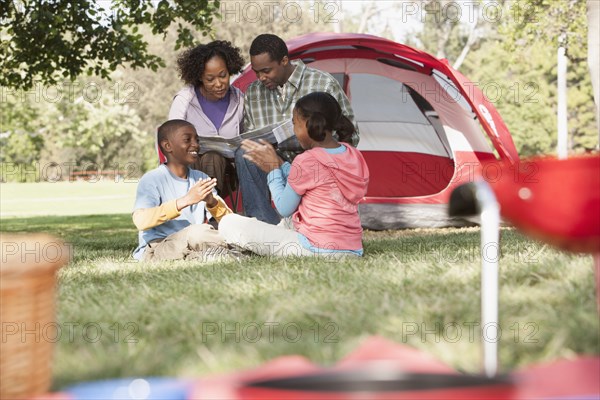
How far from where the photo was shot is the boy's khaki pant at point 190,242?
3975 mm

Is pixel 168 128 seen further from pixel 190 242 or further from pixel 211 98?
pixel 211 98

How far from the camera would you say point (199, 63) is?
4699 millimetres

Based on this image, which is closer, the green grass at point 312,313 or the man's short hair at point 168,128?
the green grass at point 312,313

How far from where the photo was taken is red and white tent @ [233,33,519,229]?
6.26 metres

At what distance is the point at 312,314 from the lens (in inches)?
82.7

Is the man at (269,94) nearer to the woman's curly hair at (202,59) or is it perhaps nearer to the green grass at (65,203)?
the woman's curly hair at (202,59)

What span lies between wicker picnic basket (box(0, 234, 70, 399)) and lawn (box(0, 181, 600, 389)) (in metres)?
0.16

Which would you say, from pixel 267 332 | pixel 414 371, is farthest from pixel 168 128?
pixel 414 371

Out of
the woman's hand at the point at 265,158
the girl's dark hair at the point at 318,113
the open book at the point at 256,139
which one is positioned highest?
the girl's dark hair at the point at 318,113

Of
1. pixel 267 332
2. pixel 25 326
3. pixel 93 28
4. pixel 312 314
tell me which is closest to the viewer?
pixel 25 326

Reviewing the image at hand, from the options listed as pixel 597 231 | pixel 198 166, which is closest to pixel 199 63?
pixel 198 166

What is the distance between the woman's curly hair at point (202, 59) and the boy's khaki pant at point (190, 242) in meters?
1.20

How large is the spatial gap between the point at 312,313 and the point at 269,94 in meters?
2.94

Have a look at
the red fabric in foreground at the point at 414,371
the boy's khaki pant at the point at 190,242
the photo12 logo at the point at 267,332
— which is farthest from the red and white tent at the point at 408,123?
the red fabric in foreground at the point at 414,371
